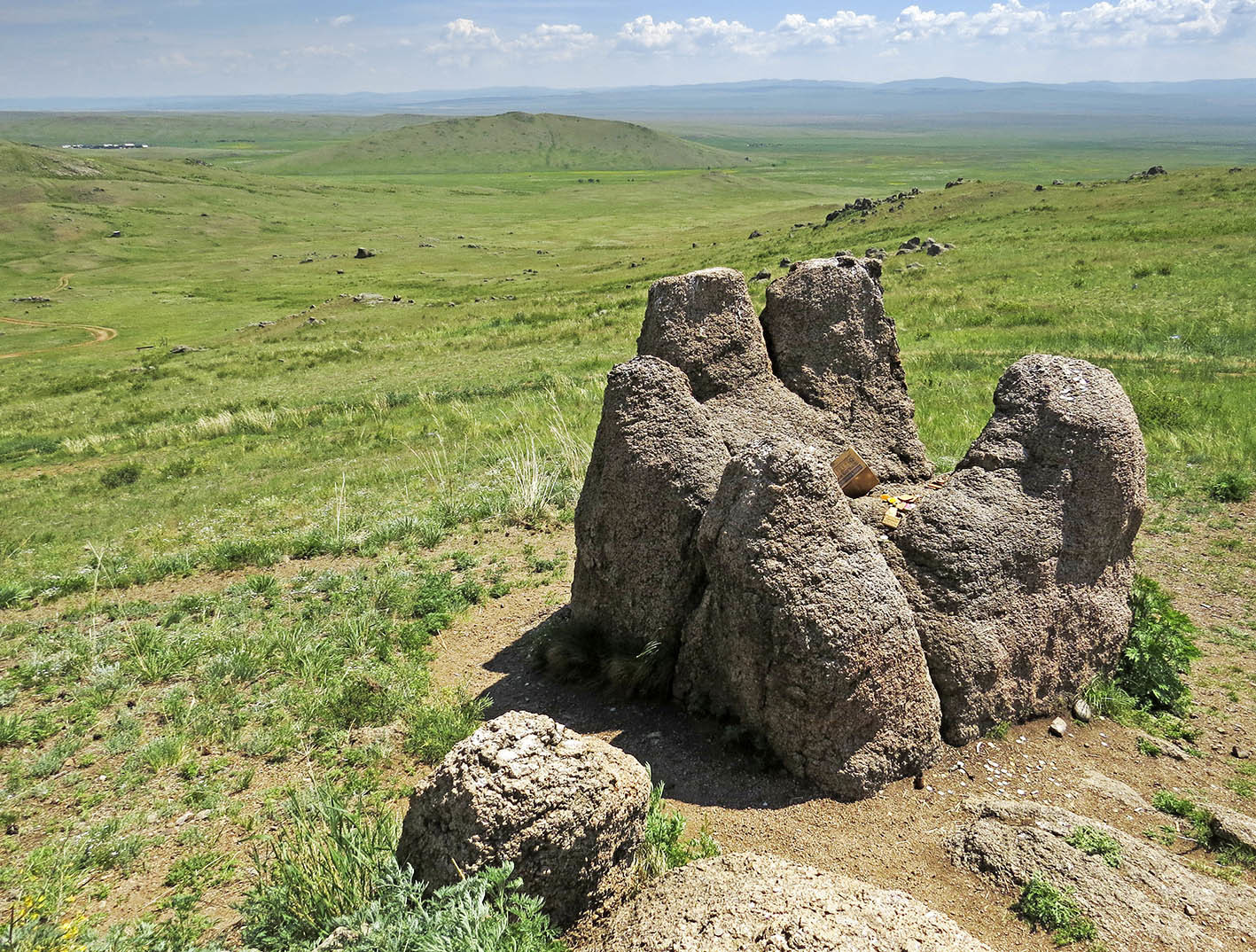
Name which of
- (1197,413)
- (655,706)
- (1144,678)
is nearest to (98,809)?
(655,706)

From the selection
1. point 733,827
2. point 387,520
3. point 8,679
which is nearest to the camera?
point 733,827

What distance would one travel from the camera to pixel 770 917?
4406mm

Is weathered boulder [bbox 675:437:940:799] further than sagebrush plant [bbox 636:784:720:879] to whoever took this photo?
Yes

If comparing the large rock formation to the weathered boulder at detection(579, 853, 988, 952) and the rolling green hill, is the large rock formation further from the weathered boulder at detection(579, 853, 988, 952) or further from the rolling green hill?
the rolling green hill

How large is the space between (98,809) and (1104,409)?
951cm

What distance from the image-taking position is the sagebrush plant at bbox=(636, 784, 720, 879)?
5309 mm

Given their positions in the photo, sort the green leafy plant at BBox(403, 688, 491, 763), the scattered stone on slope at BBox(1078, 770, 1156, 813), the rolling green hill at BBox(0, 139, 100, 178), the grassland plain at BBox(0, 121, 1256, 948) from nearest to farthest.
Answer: the scattered stone on slope at BBox(1078, 770, 1156, 813), the grassland plain at BBox(0, 121, 1256, 948), the green leafy plant at BBox(403, 688, 491, 763), the rolling green hill at BBox(0, 139, 100, 178)

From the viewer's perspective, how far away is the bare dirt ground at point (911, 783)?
555 centimetres

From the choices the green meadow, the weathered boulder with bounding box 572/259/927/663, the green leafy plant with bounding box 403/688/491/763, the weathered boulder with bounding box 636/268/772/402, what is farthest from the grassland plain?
the weathered boulder with bounding box 636/268/772/402

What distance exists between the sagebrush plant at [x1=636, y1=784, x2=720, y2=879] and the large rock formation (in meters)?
1.15

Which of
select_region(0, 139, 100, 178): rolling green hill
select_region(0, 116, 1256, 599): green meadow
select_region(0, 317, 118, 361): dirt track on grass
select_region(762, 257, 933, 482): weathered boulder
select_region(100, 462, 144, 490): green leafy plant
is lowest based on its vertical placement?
select_region(0, 317, 118, 361): dirt track on grass

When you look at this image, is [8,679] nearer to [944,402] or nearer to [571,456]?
[571,456]

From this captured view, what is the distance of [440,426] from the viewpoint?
2141cm

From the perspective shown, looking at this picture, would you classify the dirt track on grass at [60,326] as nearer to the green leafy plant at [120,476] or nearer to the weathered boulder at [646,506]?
the green leafy plant at [120,476]
